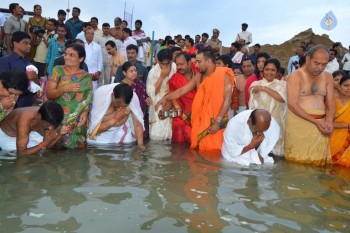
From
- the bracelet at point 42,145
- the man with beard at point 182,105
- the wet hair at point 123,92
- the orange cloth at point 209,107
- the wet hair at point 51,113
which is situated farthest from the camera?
the man with beard at point 182,105

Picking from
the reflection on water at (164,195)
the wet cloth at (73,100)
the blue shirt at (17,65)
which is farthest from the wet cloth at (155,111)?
the blue shirt at (17,65)

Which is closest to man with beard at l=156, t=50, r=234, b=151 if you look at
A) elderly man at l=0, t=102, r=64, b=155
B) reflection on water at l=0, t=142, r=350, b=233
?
reflection on water at l=0, t=142, r=350, b=233

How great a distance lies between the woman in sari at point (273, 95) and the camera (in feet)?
19.0

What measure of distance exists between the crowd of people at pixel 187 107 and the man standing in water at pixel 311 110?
1 cm

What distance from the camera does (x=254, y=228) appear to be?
2.90 m

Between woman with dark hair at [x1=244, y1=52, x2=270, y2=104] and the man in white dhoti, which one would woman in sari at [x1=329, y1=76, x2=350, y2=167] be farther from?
the man in white dhoti

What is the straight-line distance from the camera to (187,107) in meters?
6.68

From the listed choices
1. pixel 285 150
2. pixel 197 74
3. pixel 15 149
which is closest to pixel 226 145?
pixel 285 150

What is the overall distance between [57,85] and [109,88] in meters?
0.81

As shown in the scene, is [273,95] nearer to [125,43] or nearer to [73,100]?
[73,100]

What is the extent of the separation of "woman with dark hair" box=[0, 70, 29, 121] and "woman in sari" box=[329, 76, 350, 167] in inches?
166

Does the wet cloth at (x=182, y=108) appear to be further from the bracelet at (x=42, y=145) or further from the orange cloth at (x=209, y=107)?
the bracelet at (x=42, y=145)

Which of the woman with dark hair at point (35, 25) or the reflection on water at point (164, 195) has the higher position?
the woman with dark hair at point (35, 25)

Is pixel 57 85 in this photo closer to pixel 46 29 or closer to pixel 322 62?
pixel 322 62
